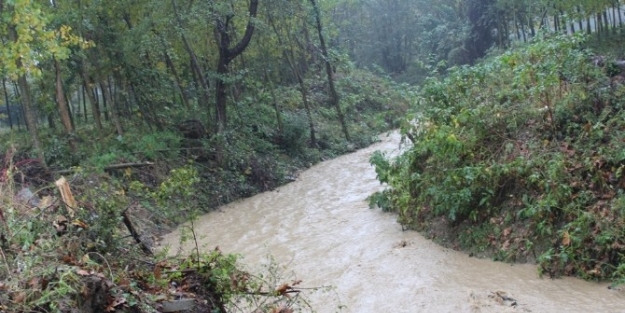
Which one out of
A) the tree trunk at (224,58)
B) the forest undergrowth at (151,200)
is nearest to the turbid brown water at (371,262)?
the forest undergrowth at (151,200)

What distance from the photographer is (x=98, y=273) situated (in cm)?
369

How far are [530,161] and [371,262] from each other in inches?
103

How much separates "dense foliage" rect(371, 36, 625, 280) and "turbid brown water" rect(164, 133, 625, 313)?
0.36m

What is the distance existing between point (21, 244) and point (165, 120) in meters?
13.3

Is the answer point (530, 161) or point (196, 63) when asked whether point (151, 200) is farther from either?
point (530, 161)

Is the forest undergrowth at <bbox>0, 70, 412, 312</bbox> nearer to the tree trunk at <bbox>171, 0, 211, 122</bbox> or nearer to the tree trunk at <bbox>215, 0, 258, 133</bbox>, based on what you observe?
the tree trunk at <bbox>215, 0, 258, 133</bbox>

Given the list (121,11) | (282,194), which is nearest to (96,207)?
(282,194)

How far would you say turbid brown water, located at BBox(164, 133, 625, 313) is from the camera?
5707 mm

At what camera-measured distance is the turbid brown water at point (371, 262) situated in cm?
571

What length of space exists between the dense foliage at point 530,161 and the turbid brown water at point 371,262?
36 cm

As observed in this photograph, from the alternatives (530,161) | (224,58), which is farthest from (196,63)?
(530,161)

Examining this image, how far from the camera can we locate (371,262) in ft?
25.5

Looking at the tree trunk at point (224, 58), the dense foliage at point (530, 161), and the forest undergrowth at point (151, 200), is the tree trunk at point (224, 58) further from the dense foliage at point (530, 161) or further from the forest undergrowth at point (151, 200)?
the dense foliage at point (530, 161)

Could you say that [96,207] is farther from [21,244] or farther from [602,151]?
[602,151]
